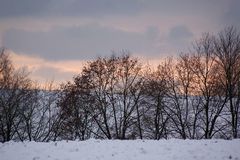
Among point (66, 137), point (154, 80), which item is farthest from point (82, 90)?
point (154, 80)

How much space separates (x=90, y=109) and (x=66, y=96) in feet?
10.8

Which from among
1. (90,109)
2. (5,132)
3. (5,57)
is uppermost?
(5,57)

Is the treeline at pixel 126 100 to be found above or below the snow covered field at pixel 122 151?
above

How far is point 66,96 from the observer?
4081 centimetres

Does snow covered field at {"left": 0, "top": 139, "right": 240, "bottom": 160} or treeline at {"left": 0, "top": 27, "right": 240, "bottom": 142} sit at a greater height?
treeline at {"left": 0, "top": 27, "right": 240, "bottom": 142}

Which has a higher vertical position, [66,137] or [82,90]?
[82,90]

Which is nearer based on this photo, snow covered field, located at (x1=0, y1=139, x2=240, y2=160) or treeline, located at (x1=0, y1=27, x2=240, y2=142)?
snow covered field, located at (x1=0, y1=139, x2=240, y2=160)

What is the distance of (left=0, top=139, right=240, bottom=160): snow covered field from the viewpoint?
15914mm

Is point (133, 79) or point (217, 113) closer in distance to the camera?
point (217, 113)

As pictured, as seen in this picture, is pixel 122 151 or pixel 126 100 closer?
pixel 122 151

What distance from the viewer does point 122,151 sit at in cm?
1753

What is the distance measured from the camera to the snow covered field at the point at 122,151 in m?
15.9

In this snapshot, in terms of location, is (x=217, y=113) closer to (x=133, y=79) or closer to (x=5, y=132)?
(x=133, y=79)

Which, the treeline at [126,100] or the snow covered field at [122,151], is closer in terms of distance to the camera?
the snow covered field at [122,151]
